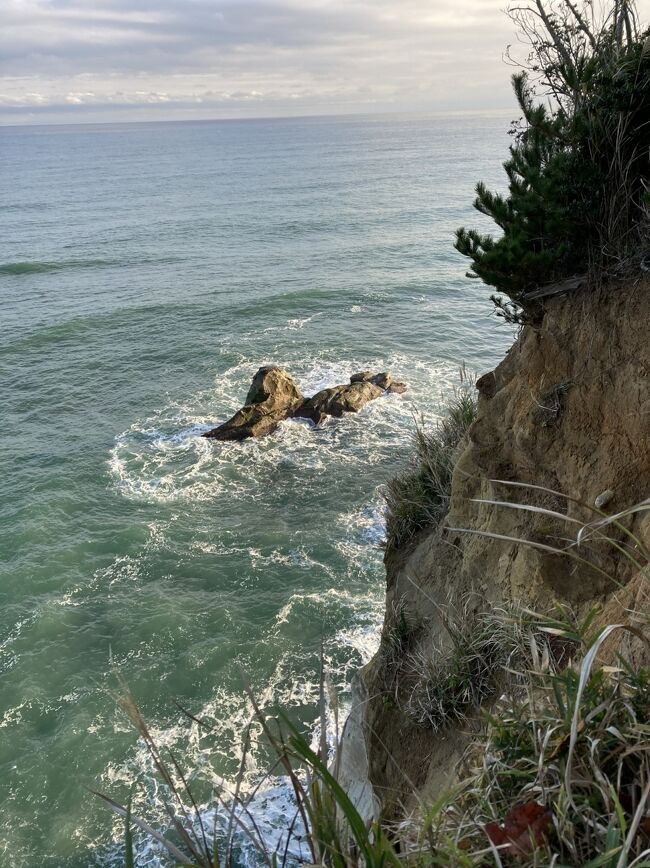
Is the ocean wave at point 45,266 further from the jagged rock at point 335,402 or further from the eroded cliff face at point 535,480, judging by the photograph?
the eroded cliff face at point 535,480

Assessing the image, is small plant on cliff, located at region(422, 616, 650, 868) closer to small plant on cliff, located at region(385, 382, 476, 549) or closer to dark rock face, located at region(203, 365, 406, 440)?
small plant on cliff, located at region(385, 382, 476, 549)

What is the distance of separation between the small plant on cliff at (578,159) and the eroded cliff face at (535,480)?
1.88 ft

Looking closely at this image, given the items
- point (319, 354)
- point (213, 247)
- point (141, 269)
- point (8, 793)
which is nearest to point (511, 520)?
point (8, 793)

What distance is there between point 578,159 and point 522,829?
665 cm

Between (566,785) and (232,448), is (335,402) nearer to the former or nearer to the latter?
(232,448)

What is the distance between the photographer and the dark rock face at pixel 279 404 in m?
22.4

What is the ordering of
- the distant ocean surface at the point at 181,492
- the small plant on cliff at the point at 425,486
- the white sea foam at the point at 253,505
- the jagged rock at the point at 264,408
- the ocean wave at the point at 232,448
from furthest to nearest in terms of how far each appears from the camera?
the jagged rock at the point at 264,408, the ocean wave at the point at 232,448, the distant ocean surface at the point at 181,492, the white sea foam at the point at 253,505, the small plant on cliff at the point at 425,486

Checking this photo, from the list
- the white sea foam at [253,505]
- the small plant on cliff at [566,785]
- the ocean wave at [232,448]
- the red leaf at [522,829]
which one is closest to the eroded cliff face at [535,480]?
the white sea foam at [253,505]

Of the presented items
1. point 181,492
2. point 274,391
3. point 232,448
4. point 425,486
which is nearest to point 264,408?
point 274,391

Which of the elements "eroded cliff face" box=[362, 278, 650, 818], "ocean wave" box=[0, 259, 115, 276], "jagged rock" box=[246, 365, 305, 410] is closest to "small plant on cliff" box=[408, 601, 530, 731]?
"eroded cliff face" box=[362, 278, 650, 818]

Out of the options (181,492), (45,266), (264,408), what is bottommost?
(181,492)

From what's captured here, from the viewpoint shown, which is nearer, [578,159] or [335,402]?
[578,159]

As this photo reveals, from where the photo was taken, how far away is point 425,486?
33.6 feet

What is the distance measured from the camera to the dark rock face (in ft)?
73.6
